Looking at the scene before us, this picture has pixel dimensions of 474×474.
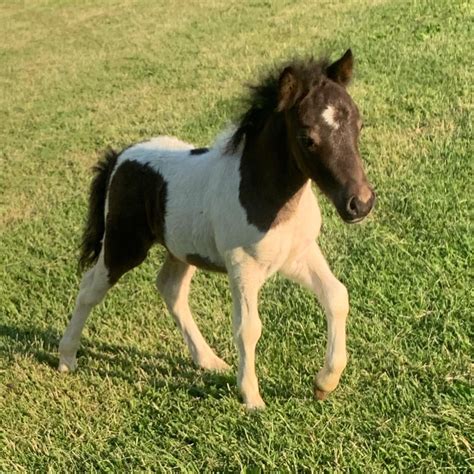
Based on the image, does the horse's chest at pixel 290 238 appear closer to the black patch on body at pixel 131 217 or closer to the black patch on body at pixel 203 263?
the black patch on body at pixel 203 263

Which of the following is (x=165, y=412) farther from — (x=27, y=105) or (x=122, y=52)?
(x=122, y=52)

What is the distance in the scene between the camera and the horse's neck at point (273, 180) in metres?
3.25

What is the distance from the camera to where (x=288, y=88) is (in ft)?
9.95

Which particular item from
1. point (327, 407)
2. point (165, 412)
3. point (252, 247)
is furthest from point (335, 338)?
point (165, 412)

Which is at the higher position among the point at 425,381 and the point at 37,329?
the point at 425,381

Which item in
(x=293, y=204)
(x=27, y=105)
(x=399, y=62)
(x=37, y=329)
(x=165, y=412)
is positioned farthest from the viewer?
(x=27, y=105)

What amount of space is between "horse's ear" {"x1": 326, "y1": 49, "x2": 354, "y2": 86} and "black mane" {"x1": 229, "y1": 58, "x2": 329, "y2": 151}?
0.03 meters

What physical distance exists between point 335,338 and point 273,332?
0.79m

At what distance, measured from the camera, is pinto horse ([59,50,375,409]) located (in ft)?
9.71

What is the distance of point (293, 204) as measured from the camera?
3322 millimetres

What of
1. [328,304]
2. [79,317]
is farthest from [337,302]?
[79,317]

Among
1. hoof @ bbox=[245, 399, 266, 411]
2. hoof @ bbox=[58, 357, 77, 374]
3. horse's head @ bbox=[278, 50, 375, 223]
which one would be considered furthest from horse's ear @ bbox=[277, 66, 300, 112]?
hoof @ bbox=[58, 357, 77, 374]

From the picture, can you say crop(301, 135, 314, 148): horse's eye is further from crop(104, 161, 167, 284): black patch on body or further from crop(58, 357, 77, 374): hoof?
crop(58, 357, 77, 374): hoof

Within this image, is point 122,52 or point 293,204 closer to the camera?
point 293,204
